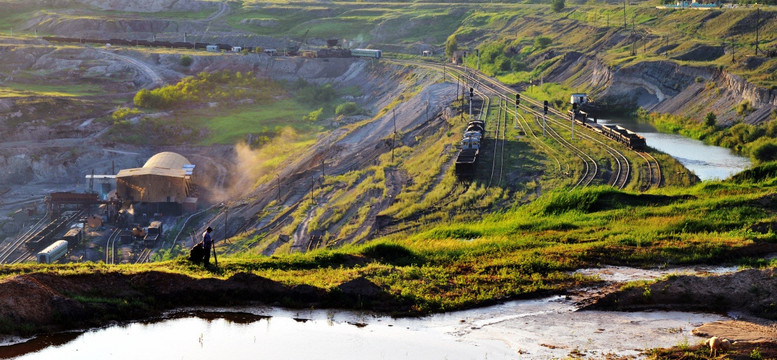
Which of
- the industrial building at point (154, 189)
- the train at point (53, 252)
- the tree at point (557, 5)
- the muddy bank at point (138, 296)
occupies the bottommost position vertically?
the train at point (53, 252)

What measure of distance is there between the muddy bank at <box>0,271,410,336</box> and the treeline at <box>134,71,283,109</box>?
74025 millimetres

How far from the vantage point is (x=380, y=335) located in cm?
2028

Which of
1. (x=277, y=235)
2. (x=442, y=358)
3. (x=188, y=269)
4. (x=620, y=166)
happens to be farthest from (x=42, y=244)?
(x=442, y=358)

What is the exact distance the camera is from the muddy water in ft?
61.8

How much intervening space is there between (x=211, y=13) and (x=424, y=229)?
140559mm

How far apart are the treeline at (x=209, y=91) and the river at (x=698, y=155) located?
50295 millimetres

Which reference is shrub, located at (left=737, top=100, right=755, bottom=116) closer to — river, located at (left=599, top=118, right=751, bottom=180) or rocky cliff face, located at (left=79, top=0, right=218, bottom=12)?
river, located at (left=599, top=118, right=751, bottom=180)

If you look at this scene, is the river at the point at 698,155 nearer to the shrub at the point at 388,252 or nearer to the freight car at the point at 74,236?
the shrub at the point at 388,252

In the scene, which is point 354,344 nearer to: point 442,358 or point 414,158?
point 442,358

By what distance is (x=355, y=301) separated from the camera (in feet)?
73.6

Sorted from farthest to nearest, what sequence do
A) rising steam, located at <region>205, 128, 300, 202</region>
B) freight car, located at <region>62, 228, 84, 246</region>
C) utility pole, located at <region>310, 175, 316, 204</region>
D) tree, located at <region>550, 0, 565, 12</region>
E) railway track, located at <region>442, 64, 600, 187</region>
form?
1. tree, located at <region>550, 0, 565, 12</region>
2. rising steam, located at <region>205, 128, 300, 202</region>
3. utility pole, located at <region>310, 175, 316, 204</region>
4. freight car, located at <region>62, 228, 84, 246</region>
5. railway track, located at <region>442, 64, 600, 187</region>

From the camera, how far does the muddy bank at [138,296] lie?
787 inches

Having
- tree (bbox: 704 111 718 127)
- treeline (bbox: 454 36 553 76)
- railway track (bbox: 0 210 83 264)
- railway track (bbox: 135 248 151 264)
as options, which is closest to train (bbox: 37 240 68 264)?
railway track (bbox: 0 210 83 264)

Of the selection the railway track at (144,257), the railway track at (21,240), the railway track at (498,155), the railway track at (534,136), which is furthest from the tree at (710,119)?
the railway track at (21,240)
